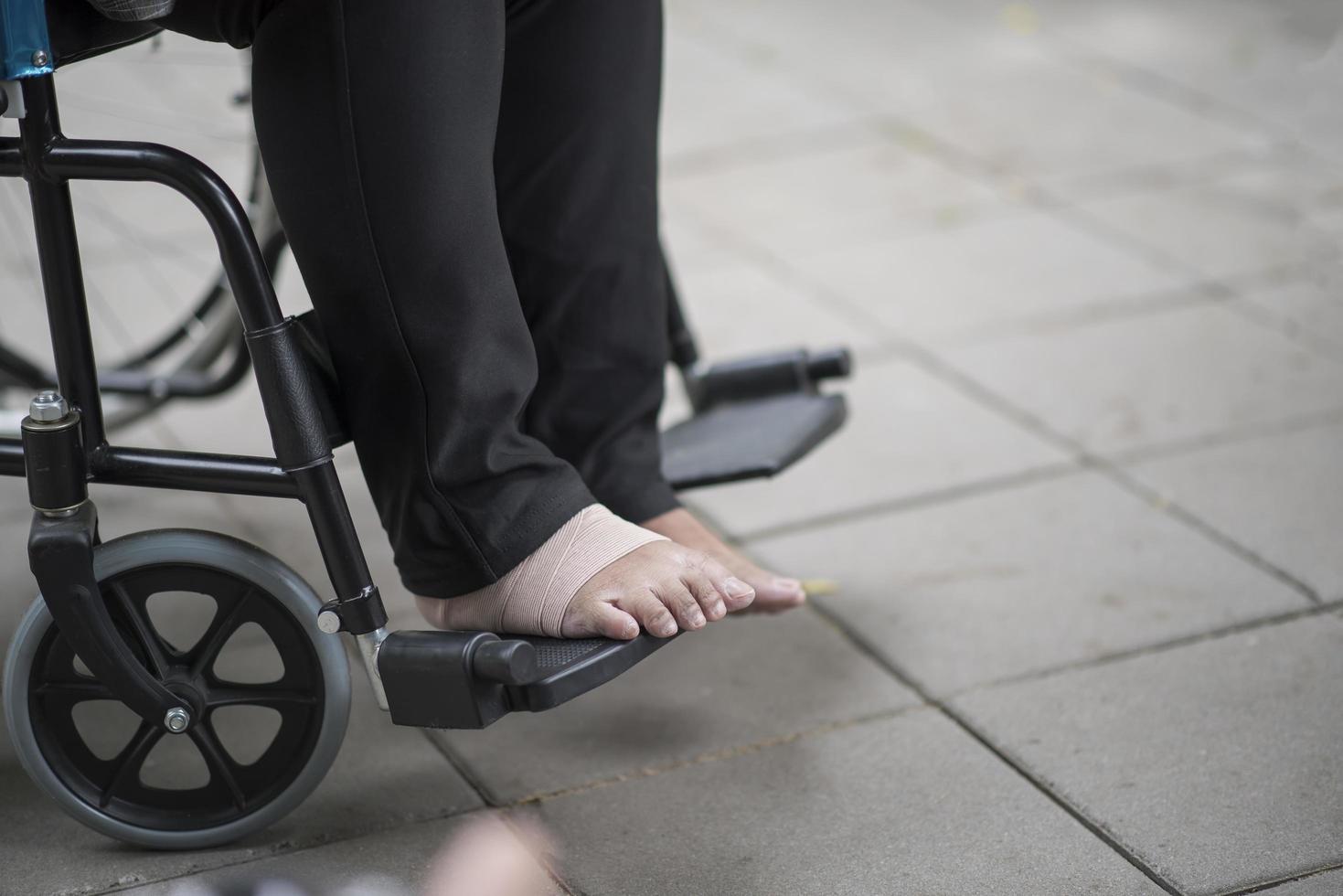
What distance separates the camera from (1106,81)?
3715 mm

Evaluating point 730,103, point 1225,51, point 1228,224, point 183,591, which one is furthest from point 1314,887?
point 1225,51

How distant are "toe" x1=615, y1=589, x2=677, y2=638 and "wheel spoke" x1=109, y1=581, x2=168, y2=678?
39cm

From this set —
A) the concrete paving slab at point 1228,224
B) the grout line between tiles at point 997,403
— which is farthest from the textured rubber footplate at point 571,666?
the concrete paving slab at point 1228,224

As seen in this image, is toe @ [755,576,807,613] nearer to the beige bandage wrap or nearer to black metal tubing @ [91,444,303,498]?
the beige bandage wrap

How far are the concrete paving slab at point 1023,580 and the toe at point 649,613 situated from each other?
1.41 ft

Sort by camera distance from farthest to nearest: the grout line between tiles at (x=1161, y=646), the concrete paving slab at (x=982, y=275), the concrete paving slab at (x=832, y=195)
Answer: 1. the concrete paving slab at (x=832, y=195)
2. the concrete paving slab at (x=982, y=275)
3. the grout line between tiles at (x=1161, y=646)

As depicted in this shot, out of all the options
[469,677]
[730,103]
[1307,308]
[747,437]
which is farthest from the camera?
[730,103]

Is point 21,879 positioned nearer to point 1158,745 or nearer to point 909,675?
point 909,675

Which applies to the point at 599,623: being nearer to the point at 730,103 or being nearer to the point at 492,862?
the point at 492,862

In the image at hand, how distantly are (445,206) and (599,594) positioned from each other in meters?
0.36

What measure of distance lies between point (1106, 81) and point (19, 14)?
3068 mm

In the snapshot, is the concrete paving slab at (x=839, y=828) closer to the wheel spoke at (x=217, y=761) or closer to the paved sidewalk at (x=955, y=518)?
the paved sidewalk at (x=955, y=518)

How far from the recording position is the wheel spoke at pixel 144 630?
1.27 m

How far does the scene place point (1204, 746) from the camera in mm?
1492
